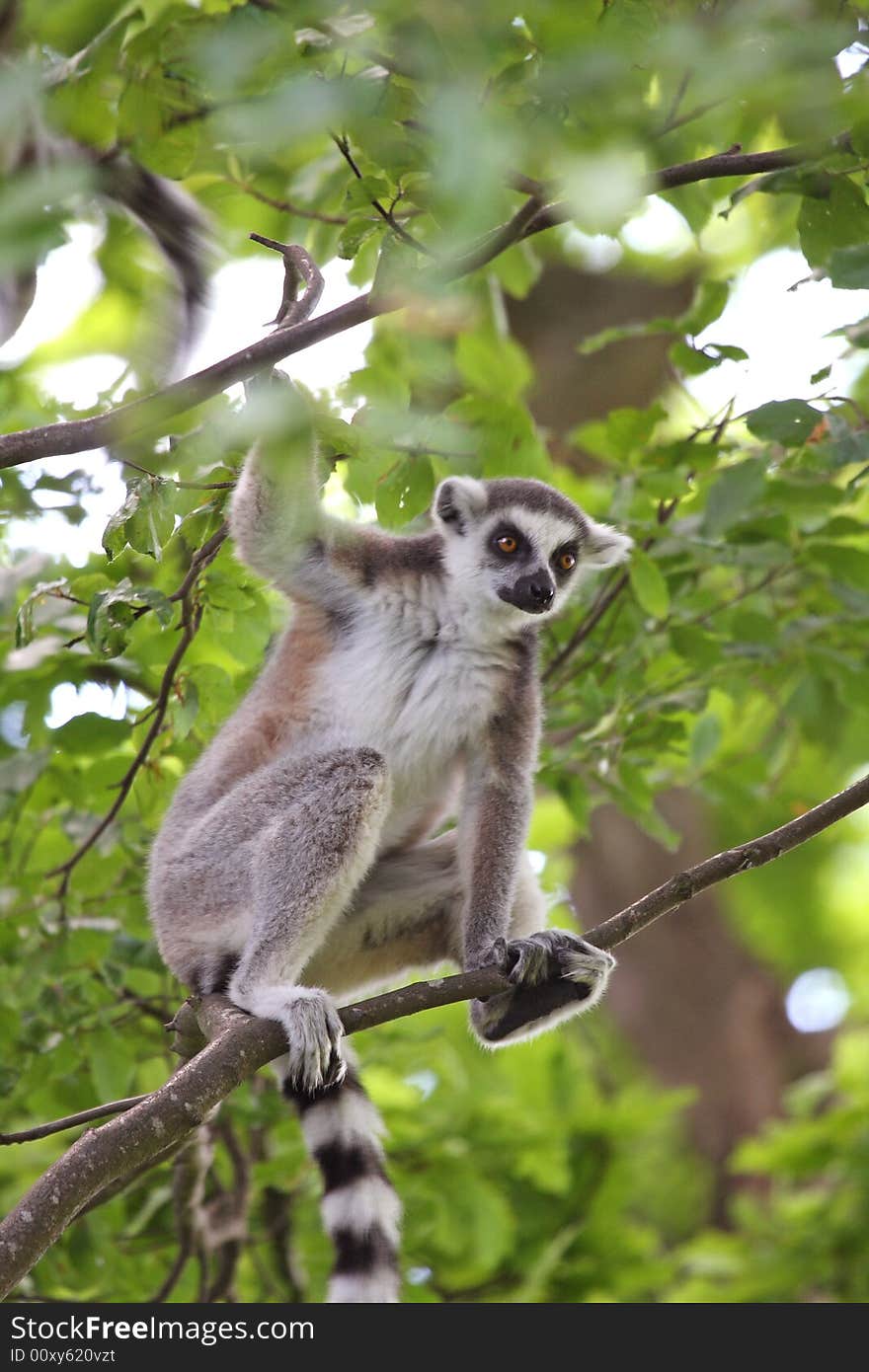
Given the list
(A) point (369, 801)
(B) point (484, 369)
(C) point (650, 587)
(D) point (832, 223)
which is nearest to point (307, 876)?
(A) point (369, 801)

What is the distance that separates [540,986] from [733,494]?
1.57m

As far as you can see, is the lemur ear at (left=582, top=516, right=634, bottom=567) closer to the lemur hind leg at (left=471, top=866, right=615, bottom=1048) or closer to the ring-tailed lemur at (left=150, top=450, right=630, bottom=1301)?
the ring-tailed lemur at (left=150, top=450, right=630, bottom=1301)

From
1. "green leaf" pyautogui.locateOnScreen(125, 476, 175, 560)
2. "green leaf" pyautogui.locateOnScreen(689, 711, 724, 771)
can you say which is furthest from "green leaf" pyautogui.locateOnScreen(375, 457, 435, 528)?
"green leaf" pyautogui.locateOnScreen(689, 711, 724, 771)

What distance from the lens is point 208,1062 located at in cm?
299

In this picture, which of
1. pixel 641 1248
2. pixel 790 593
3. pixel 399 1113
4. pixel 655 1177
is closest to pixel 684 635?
pixel 790 593

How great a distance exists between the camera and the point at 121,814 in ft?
15.9

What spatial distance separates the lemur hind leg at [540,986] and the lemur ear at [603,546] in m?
1.35

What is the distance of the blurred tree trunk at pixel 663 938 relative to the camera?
11.8 meters

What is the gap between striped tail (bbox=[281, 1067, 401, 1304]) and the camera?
3930 mm

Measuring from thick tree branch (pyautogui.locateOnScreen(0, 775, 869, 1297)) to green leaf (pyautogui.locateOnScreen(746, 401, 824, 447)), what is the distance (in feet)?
3.18

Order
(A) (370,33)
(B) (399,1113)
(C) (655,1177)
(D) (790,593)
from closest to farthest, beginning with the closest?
(A) (370,33)
(D) (790,593)
(B) (399,1113)
(C) (655,1177)

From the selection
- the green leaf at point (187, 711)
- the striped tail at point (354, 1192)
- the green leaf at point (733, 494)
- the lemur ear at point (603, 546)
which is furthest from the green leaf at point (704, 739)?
the green leaf at point (187, 711)
